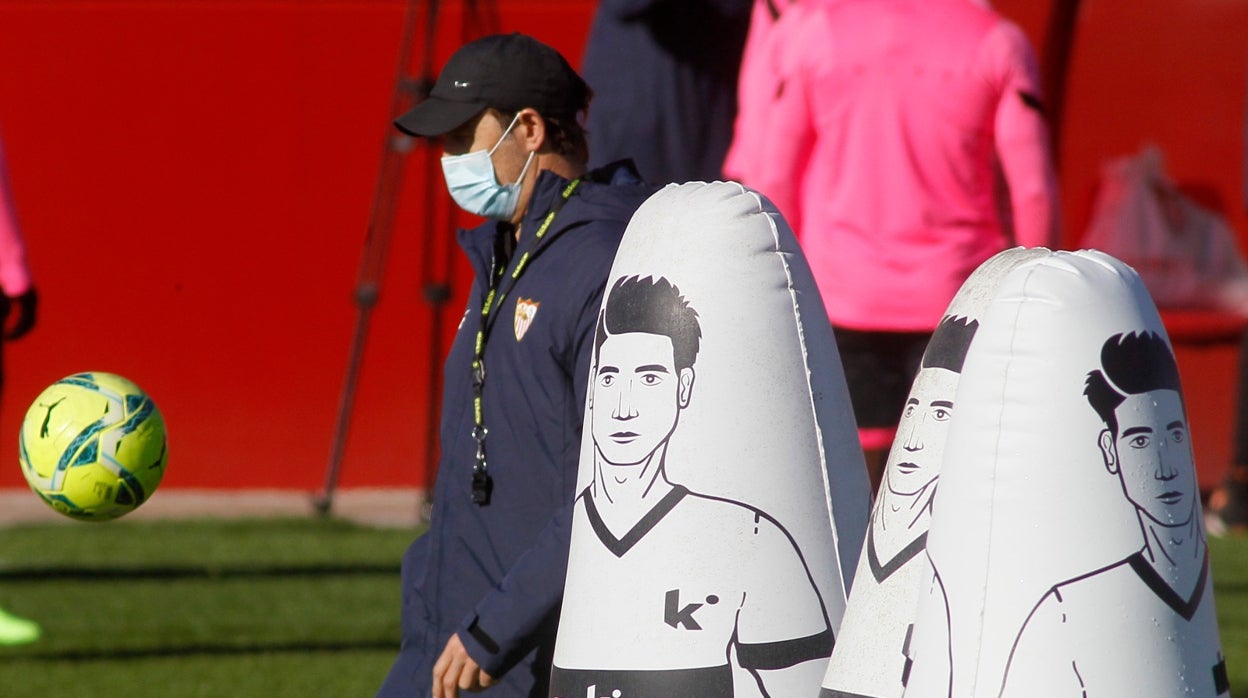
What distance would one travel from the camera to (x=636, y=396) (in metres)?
2.57

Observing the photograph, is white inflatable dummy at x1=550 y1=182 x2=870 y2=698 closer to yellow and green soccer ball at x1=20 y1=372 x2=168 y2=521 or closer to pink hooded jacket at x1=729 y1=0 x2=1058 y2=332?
yellow and green soccer ball at x1=20 y1=372 x2=168 y2=521

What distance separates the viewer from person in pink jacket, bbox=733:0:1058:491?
197 inches

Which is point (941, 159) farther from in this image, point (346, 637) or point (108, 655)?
point (108, 655)

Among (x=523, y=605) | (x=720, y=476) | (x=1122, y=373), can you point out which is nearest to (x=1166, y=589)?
(x=1122, y=373)

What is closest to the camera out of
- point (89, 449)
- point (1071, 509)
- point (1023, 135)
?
point (1071, 509)

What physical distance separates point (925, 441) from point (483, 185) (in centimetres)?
126

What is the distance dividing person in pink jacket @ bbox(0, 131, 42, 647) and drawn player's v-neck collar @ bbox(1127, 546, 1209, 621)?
190 inches

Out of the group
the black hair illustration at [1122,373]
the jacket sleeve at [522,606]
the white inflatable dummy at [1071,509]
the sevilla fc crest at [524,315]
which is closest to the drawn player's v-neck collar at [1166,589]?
the white inflatable dummy at [1071,509]

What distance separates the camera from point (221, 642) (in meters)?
6.23

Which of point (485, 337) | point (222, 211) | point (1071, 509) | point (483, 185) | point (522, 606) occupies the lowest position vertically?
point (522, 606)

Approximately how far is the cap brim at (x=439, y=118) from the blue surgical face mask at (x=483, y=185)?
0.07 m

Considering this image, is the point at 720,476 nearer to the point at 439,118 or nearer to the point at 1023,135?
the point at 439,118

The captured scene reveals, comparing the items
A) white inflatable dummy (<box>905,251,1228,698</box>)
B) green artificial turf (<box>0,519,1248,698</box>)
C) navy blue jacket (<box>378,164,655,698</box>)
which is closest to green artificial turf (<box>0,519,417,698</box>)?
green artificial turf (<box>0,519,1248,698</box>)

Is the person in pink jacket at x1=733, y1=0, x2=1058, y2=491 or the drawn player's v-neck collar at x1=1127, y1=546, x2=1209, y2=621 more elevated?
the person in pink jacket at x1=733, y1=0, x2=1058, y2=491
